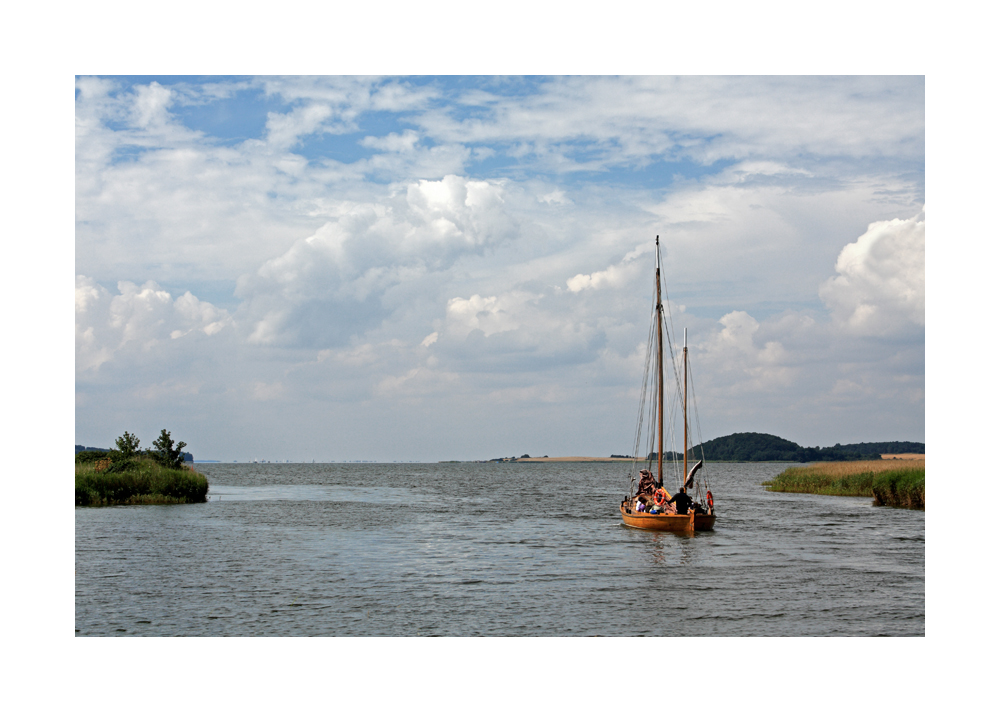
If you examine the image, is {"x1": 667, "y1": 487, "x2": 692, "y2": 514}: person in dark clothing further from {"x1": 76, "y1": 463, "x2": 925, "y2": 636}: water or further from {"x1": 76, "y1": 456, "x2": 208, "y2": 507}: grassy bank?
{"x1": 76, "y1": 456, "x2": 208, "y2": 507}: grassy bank

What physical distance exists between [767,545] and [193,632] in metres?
28.7

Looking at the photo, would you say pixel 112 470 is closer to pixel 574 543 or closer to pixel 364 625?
pixel 574 543

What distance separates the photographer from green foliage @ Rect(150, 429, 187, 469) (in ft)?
205

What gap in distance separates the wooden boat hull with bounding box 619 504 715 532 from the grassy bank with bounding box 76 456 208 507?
37380mm

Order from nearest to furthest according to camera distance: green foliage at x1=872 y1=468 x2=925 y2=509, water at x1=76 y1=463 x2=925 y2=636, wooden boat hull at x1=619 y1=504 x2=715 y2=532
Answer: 1. water at x1=76 y1=463 x2=925 y2=636
2. wooden boat hull at x1=619 y1=504 x2=715 y2=532
3. green foliage at x1=872 y1=468 x2=925 y2=509

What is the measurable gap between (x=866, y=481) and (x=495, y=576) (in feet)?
173

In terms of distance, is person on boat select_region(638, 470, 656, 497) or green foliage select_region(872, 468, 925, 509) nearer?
person on boat select_region(638, 470, 656, 497)

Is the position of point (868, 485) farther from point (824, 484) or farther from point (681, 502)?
point (681, 502)

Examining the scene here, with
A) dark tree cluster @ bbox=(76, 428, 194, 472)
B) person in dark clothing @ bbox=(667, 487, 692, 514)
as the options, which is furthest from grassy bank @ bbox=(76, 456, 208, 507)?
person in dark clothing @ bbox=(667, 487, 692, 514)

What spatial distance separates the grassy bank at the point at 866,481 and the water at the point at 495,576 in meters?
4.83

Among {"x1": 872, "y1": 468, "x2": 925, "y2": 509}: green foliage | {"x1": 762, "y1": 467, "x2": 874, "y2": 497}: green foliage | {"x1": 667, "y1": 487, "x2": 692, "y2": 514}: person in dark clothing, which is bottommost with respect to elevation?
{"x1": 762, "y1": 467, "x2": 874, "y2": 497}: green foliage

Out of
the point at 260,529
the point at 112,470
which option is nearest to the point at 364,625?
the point at 260,529

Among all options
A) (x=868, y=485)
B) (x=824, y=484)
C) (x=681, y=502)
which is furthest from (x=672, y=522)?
(x=824, y=484)

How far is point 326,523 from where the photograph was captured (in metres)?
52.8
